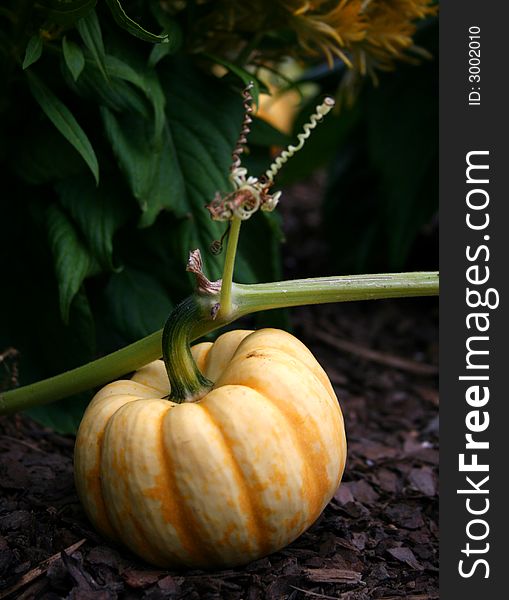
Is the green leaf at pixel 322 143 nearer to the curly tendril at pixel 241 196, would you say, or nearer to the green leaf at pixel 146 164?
the green leaf at pixel 146 164

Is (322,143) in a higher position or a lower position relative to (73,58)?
higher

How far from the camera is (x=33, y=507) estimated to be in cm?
160

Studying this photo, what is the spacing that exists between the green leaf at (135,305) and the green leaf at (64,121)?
379mm

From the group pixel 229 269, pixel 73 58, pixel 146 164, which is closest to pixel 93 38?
pixel 73 58

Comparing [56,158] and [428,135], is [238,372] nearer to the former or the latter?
[56,158]

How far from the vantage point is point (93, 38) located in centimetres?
166

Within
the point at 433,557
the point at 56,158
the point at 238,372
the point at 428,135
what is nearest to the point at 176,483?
the point at 238,372

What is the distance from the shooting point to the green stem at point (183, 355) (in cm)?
142

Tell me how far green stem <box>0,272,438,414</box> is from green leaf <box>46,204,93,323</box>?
201mm

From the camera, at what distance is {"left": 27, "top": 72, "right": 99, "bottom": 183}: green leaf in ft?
5.46

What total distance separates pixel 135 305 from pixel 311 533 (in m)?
0.72

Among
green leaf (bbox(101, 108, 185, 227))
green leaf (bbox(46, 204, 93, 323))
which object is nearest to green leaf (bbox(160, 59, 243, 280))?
green leaf (bbox(101, 108, 185, 227))

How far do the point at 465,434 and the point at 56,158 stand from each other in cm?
104

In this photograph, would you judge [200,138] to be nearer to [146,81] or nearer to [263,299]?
[146,81]
